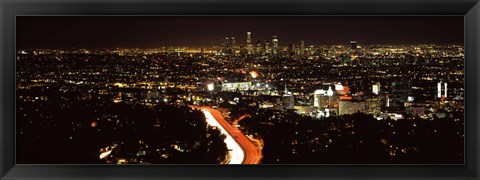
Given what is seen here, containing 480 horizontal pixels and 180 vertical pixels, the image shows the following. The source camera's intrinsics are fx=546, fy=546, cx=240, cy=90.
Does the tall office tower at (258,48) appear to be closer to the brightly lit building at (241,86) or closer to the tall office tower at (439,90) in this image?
the brightly lit building at (241,86)

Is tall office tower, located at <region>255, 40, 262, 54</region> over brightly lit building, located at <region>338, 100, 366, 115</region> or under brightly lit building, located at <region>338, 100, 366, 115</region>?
over

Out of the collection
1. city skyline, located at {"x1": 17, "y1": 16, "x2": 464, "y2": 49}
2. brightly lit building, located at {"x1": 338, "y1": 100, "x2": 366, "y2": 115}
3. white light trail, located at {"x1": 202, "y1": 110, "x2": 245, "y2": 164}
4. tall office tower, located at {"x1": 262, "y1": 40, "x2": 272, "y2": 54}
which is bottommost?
white light trail, located at {"x1": 202, "y1": 110, "x2": 245, "y2": 164}

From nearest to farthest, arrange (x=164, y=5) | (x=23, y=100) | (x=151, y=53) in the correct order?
1. (x=164, y=5)
2. (x=23, y=100)
3. (x=151, y=53)

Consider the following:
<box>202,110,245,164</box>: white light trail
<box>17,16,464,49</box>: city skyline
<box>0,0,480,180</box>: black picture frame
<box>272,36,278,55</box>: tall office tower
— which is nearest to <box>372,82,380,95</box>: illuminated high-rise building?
<box>17,16,464,49</box>: city skyline

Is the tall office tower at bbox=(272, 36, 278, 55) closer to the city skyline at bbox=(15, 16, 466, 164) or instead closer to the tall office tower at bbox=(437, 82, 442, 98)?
the city skyline at bbox=(15, 16, 466, 164)

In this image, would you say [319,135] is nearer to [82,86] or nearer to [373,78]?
[373,78]

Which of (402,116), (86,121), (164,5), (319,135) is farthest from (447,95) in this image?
(86,121)
